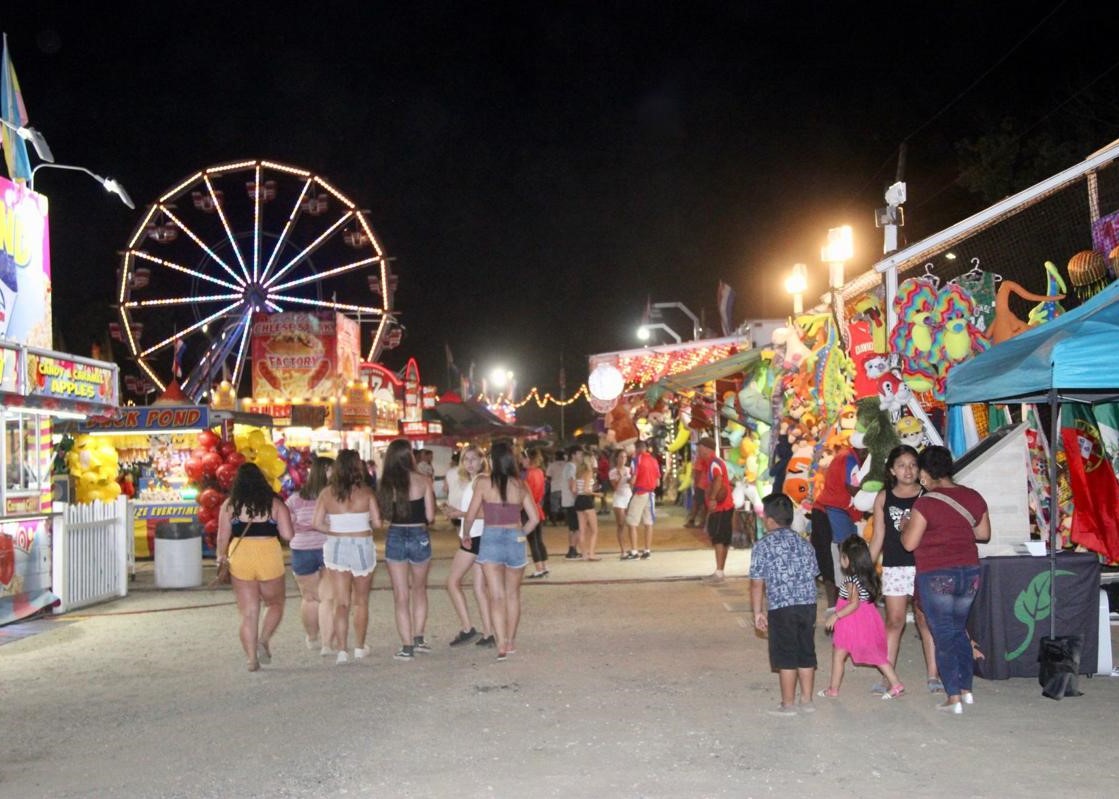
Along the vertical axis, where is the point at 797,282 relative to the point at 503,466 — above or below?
above

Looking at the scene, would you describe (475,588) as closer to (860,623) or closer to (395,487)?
(395,487)

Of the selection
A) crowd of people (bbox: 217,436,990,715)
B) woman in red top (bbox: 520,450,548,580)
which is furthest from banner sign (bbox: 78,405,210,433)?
crowd of people (bbox: 217,436,990,715)

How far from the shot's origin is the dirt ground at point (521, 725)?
212 inches

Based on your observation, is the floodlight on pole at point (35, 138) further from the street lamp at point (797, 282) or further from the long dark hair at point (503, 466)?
the street lamp at point (797, 282)

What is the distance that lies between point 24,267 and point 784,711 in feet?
32.8

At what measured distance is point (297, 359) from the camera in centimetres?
2694

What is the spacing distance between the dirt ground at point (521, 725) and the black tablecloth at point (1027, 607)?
6.6 inches

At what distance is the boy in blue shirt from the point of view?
261 inches

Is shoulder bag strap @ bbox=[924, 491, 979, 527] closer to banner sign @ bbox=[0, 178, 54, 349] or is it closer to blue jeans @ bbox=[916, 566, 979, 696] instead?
blue jeans @ bbox=[916, 566, 979, 696]

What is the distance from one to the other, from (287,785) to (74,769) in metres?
1.23

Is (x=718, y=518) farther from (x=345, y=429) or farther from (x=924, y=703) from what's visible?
(x=345, y=429)

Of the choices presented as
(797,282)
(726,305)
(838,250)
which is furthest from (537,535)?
(726,305)

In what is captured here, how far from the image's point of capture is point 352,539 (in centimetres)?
871

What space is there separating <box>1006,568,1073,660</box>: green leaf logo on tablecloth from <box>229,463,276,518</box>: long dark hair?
16.4 ft
